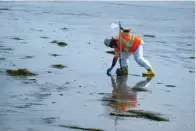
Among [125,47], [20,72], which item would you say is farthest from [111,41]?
[20,72]

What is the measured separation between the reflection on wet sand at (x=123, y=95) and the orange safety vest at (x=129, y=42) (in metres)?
1.09

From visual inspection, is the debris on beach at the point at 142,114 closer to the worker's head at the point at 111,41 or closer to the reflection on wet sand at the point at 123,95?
the reflection on wet sand at the point at 123,95

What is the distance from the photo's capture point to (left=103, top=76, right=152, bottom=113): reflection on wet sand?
1116 centimetres

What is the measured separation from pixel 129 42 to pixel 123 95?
3.48 meters

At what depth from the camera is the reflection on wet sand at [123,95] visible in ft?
36.6

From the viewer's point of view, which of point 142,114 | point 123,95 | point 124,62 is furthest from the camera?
point 124,62

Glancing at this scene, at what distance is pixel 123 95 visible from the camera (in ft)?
41.0

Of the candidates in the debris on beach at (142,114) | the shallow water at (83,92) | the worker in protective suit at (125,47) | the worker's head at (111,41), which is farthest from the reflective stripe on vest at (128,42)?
the debris on beach at (142,114)

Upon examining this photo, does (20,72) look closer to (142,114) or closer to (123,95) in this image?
(123,95)

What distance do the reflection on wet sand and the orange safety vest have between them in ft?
3.57

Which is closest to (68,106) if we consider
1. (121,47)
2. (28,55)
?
(121,47)

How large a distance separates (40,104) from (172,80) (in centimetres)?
581

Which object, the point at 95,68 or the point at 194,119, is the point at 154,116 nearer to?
the point at 194,119

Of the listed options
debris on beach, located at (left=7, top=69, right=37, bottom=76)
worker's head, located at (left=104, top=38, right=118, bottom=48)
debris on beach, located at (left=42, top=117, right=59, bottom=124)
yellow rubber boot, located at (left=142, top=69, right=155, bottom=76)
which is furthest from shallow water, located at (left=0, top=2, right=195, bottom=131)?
worker's head, located at (left=104, top=38, right=118, bottom=48)
